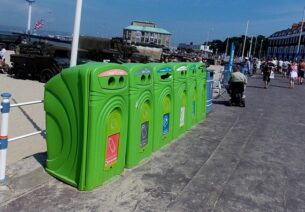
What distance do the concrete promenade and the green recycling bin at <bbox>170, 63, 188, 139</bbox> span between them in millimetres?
221

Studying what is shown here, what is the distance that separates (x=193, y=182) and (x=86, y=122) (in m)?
1.66

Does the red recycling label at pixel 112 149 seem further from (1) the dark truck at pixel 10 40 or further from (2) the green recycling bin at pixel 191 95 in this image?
(1) the dark truck at pixel 10 40

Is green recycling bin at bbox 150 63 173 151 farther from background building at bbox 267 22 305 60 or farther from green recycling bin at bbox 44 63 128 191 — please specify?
background building at bbox 267 22 305 60

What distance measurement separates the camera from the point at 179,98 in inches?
288

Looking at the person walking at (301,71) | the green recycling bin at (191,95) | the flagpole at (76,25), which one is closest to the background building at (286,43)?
the person walking at (301,71)

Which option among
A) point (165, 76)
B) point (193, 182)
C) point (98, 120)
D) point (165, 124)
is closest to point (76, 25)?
point (165, 76)

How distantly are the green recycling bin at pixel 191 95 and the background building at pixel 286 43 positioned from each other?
289 ft

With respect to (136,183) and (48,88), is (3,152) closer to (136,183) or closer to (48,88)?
(48,88)

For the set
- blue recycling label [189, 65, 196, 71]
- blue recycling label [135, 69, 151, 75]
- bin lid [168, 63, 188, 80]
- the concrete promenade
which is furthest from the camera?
blue recycling label [189, 65, 196, 71]

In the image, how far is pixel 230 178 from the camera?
214 inches

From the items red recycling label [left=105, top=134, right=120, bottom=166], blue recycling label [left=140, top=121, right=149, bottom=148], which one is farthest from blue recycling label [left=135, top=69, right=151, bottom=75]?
red recycling label [left=105, top=134, right=120, bottom=166]

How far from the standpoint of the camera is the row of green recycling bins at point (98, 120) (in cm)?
439

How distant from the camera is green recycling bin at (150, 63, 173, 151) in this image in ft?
20.2

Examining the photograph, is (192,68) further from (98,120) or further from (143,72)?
(98,120)
